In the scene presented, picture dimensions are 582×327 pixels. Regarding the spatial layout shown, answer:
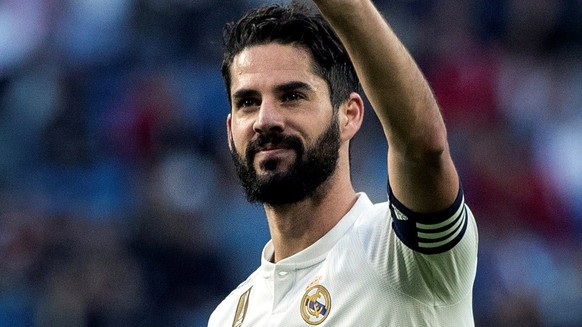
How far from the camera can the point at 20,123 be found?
760 cm

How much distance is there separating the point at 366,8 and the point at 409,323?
34.0 inches

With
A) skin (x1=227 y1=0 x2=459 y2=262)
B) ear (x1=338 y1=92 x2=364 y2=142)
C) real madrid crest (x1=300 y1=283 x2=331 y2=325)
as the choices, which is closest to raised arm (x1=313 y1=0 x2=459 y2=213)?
skin (x1=227 y1=0 x2=459 y2=262)

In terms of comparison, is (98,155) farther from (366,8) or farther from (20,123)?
(366,8)

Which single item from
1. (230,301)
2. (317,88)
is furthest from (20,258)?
(317,88)

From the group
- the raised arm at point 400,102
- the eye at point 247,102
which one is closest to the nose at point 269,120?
the eye at point 247,102

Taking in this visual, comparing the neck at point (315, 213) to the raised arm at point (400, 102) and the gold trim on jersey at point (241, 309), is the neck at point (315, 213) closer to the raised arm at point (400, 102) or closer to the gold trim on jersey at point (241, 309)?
the gold trim on jersey at point (241, 309)

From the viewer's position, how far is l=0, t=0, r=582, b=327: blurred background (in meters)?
6.81

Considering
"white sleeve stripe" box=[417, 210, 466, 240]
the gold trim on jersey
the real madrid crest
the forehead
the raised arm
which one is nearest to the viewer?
the raised arm

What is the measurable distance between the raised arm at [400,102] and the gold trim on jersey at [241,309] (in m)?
1.06

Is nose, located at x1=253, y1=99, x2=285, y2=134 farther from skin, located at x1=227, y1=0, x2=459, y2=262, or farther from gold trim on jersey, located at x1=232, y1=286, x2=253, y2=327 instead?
gold trim on jersey, located at x1=232, y1=286, x2=253, y2=327

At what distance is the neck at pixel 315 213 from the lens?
3.06m

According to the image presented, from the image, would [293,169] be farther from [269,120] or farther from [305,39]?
[305,39]

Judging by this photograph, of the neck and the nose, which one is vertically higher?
the nose

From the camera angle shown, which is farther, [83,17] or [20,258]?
[83,17]
